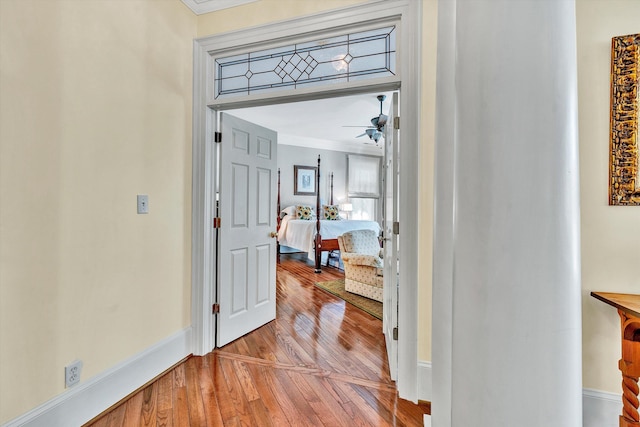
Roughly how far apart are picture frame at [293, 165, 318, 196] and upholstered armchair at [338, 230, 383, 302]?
10.9ft

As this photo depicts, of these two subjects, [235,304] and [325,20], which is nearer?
[325,20]

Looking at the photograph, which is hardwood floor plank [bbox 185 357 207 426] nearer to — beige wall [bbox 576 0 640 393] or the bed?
beige wall [bbox 576 0 640 393]

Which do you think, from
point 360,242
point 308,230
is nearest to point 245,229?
point 360,242

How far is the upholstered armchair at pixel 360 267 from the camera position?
3650 mm

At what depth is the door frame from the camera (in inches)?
72.2

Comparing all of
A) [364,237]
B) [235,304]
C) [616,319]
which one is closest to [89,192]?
[235,304]

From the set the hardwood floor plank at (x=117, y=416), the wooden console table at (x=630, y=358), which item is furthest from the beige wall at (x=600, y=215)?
the hardwood floor plank at (x=117, y=416)

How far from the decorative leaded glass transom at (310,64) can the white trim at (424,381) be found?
1.83 meters

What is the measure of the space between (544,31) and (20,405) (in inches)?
87.9

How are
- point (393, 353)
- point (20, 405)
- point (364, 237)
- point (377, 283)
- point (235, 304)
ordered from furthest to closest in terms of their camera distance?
point (364, 237), point (377, 283), point (235, 304), point (393, 353), point (20, 405)

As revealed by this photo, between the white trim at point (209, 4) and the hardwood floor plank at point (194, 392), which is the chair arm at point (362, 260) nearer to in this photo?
the hardwood floor plank at point (194, 392)

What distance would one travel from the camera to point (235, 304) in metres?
2.63

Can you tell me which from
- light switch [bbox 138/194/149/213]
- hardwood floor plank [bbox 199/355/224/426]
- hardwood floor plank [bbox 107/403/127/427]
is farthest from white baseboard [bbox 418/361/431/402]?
light switch [bbox 138/194/149/213]

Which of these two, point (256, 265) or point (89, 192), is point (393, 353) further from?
point (89, 192)
